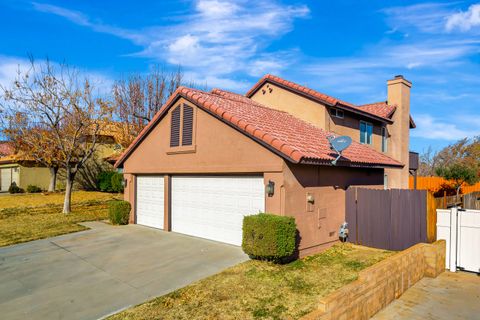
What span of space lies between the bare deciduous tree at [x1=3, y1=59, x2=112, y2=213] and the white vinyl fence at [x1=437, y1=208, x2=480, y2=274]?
1755 centimetres

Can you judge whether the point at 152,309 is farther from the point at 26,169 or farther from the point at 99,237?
the point at 26,169

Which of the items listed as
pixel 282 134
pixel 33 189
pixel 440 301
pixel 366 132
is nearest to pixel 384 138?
pixel 366 132

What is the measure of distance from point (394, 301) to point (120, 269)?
Result: 21.7 ft

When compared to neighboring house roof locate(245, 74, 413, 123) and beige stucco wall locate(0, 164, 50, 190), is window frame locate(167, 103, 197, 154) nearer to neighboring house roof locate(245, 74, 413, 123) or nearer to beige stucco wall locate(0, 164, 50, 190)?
neighboring house roof locate(245, 74, 413, 123)

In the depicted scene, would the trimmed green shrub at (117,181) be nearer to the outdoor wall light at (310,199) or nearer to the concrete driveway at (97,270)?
the concrete driveway at (97,270)

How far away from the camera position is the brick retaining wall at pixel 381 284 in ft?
15.5

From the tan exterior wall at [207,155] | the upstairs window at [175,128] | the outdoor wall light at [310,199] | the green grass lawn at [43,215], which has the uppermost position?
the upstairs window at [175,128]

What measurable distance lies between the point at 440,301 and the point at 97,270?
8.10 m

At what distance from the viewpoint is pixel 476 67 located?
17312 millimetres

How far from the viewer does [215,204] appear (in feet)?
37.4

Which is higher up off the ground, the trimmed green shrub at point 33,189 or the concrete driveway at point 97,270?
the trimmed green shrub at point 33,189

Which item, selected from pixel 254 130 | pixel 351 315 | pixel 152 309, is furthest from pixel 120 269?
pixel 351 315

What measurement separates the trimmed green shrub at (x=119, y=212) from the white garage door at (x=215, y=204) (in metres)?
3.01

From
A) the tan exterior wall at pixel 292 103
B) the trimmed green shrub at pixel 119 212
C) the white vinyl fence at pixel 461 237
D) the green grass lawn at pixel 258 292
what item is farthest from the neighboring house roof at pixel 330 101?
the trimmed green shrub at pixel 119 212
